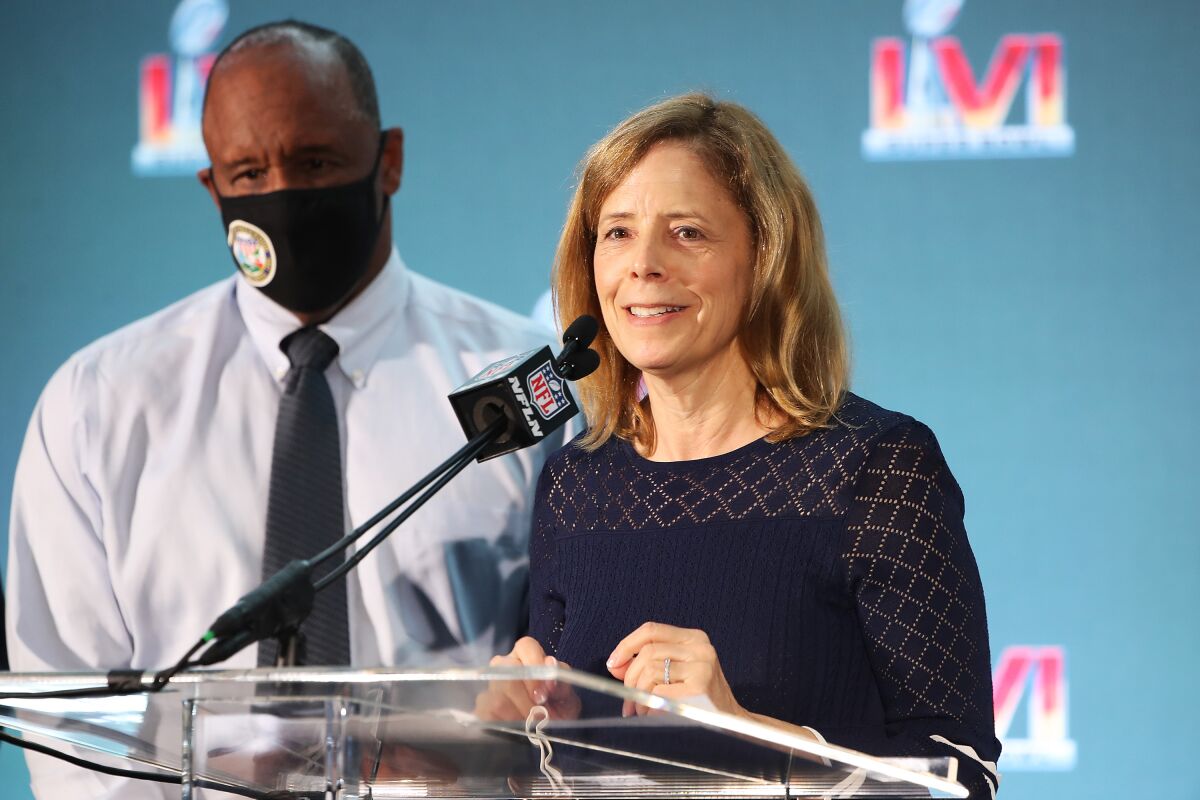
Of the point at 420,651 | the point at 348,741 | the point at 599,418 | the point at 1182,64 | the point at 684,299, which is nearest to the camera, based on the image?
the point at 348,741

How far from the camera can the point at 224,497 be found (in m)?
2.68

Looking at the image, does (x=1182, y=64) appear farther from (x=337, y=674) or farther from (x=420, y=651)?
(x=337, y=674)

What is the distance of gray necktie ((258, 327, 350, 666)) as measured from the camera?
8.54 ft

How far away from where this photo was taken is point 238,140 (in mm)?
2748

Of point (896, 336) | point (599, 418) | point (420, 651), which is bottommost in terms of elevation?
point (420, 651)

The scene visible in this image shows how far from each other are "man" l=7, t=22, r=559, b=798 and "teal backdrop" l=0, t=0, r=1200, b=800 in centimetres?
34

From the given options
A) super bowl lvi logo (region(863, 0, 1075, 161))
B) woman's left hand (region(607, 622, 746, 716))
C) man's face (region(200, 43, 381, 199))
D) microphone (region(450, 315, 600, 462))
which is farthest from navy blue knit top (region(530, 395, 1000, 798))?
super bowl lvi logo (region(863, 0, 1075, 161))

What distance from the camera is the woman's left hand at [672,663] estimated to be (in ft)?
4.79

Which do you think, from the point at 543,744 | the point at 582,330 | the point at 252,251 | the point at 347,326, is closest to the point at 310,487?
the point at 347,326

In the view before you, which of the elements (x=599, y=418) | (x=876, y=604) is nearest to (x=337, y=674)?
(x=876, y=604)

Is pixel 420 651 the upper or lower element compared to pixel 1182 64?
lower

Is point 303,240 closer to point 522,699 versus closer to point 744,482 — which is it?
point 744,482

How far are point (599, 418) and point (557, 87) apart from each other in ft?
3.99

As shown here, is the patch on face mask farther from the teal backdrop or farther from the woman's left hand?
the woman's left hand
